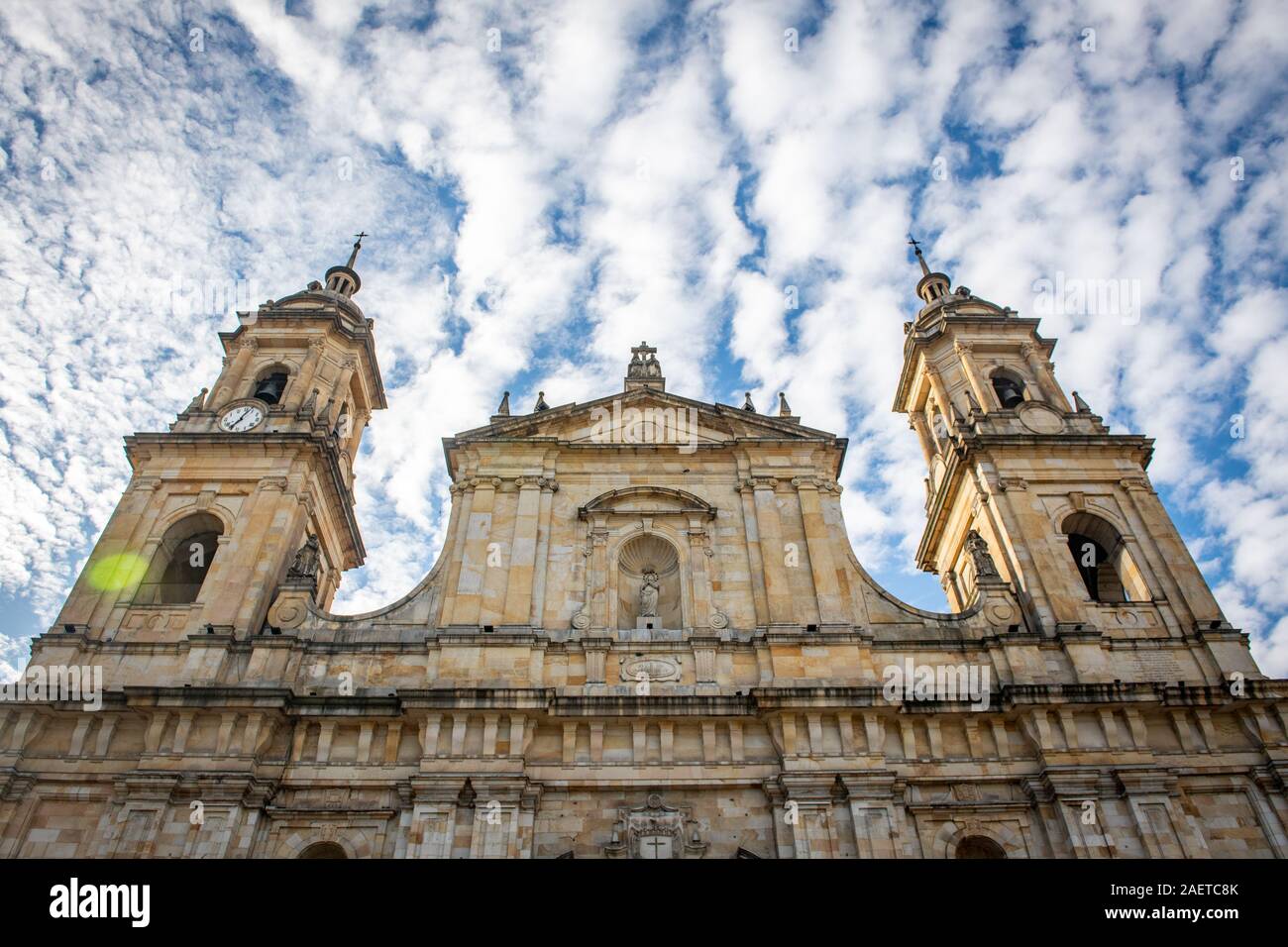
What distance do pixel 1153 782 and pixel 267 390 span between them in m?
21.2

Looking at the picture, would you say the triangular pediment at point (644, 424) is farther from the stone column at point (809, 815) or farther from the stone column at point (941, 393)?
the stone column at point (809, 815)

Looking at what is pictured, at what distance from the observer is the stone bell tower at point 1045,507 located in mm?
18094

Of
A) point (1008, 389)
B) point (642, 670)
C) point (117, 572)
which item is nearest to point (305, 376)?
point (117, 572)

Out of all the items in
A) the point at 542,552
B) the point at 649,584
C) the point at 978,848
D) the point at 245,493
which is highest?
the point at 245,493

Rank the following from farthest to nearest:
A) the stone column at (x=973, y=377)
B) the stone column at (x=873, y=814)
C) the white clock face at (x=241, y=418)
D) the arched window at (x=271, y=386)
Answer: the arched window at (x=271, y=386) → the stone column at (x=973, y=377) → the white clock face at (x=241, y=418) → the stone column at (x=873, y=814)

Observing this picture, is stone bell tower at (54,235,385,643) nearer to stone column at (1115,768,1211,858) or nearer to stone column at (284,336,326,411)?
stone column at (284,336,326,411)

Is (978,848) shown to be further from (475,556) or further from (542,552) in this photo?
(475,556)

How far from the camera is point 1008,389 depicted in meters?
24.6

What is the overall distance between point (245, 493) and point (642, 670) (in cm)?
989

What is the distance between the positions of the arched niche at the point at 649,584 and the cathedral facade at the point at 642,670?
0.08m

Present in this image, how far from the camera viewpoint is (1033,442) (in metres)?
21.4

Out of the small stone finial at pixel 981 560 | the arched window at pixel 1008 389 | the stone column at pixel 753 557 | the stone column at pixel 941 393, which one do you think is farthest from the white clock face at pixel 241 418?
the arched window at pixel 1008 389

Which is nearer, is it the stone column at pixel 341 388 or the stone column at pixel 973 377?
the stone column at pixel 973 377
